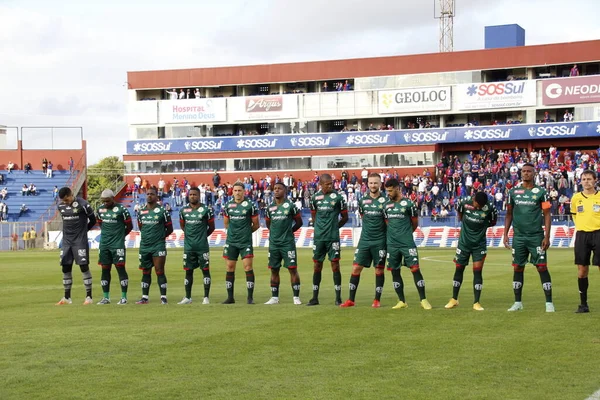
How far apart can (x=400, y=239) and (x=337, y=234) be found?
1.60 metres

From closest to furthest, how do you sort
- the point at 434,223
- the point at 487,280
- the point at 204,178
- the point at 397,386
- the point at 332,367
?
the point at 397,386
the point at 332,367
the point at 487,280
the point at 434,223
the point at 204,178

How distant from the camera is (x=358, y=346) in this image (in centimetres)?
1176

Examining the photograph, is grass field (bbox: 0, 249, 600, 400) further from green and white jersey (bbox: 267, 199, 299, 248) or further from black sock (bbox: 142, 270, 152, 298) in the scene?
green and white jersey (bbox: 267, 199, 299, 248)

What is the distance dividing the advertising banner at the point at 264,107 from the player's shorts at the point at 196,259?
55073 millimetres

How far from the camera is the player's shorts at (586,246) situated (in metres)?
14.8

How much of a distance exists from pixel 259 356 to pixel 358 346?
146cm

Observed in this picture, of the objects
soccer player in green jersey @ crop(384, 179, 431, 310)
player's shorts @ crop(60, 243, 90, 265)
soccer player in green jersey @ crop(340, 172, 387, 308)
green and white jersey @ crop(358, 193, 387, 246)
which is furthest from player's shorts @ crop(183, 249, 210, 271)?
soccer player in green jersey @ crop(384, 179, 431, 310)

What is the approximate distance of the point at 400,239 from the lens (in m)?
16.3

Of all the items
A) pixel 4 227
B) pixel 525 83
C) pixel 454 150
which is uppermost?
pixel 525 83

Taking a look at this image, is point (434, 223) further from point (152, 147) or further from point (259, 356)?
point (259, 356)

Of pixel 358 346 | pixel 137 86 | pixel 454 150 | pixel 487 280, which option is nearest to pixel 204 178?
pixel 137 86

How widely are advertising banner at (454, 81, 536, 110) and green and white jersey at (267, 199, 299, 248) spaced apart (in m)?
51.7

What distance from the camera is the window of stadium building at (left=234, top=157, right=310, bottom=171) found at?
7181 centimetres

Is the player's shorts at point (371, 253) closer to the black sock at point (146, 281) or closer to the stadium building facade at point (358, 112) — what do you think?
the black sock at point (146, 281)
